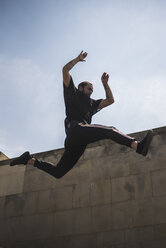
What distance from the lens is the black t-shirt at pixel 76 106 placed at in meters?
5.39

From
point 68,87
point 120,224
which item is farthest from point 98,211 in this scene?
point 68,87

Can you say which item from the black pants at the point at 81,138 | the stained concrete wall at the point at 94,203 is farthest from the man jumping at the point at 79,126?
the stained concrete wall at the point at 94,203

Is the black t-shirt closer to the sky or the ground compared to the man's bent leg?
closer to the sky

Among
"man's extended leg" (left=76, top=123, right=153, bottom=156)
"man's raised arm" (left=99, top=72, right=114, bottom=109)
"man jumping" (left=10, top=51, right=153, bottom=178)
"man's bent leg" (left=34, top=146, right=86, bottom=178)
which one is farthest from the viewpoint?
"man's raised arm" (left=99, top=72, right=114, bottom=109)

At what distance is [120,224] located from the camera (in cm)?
721

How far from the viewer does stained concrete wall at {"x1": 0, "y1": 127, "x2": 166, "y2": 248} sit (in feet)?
23.3

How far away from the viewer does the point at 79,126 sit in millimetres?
5137

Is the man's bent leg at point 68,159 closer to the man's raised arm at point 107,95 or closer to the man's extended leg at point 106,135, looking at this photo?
the man's extended leg at point 106,135

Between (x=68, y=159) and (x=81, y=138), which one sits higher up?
(x=81, y=138)

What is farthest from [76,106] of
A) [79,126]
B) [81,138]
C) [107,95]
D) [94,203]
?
[94,203]

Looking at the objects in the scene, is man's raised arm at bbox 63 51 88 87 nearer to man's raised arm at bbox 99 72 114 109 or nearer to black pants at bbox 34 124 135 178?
man's raised arm at bbox 99 72 114 109

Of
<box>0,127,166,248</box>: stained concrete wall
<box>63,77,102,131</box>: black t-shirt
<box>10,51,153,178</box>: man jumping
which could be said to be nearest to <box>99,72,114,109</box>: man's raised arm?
<box>10,51,153,178</box>: man jumping

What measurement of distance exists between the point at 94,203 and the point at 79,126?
308cm

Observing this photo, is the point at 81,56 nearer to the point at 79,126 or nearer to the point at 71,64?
the point at 71,64
